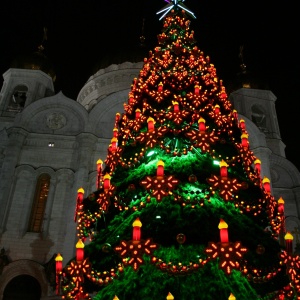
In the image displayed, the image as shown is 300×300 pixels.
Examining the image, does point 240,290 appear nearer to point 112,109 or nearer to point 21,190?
point 21,190

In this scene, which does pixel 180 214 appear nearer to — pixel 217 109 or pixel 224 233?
pixel 224 233

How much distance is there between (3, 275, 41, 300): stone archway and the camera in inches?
584

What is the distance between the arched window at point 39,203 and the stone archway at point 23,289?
6.70 ft

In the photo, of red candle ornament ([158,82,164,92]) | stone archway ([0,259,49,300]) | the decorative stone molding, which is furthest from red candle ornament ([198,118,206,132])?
the decorative stone molding

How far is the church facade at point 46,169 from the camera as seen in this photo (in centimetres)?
1524

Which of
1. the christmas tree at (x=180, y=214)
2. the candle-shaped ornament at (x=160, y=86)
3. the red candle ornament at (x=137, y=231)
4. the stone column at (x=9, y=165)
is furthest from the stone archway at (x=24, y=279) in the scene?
the red candle ornament at (x=137, y=231)

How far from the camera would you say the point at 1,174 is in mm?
16828

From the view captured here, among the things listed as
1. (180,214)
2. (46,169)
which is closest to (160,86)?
(180,214)

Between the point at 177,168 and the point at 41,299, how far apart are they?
32.1ft

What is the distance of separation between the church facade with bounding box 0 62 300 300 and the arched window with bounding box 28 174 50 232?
4 centimetres

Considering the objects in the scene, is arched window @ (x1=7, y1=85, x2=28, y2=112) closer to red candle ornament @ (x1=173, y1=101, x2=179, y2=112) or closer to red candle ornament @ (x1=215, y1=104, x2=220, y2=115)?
red candle ornament @ (x1=173, y1=101, x2=179, y2=112)

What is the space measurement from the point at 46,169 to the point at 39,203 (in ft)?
5.12

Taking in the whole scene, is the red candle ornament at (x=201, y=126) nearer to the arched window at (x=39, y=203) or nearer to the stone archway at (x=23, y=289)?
the stone archway at (x=23, y=289)

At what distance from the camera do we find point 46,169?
17.6m
